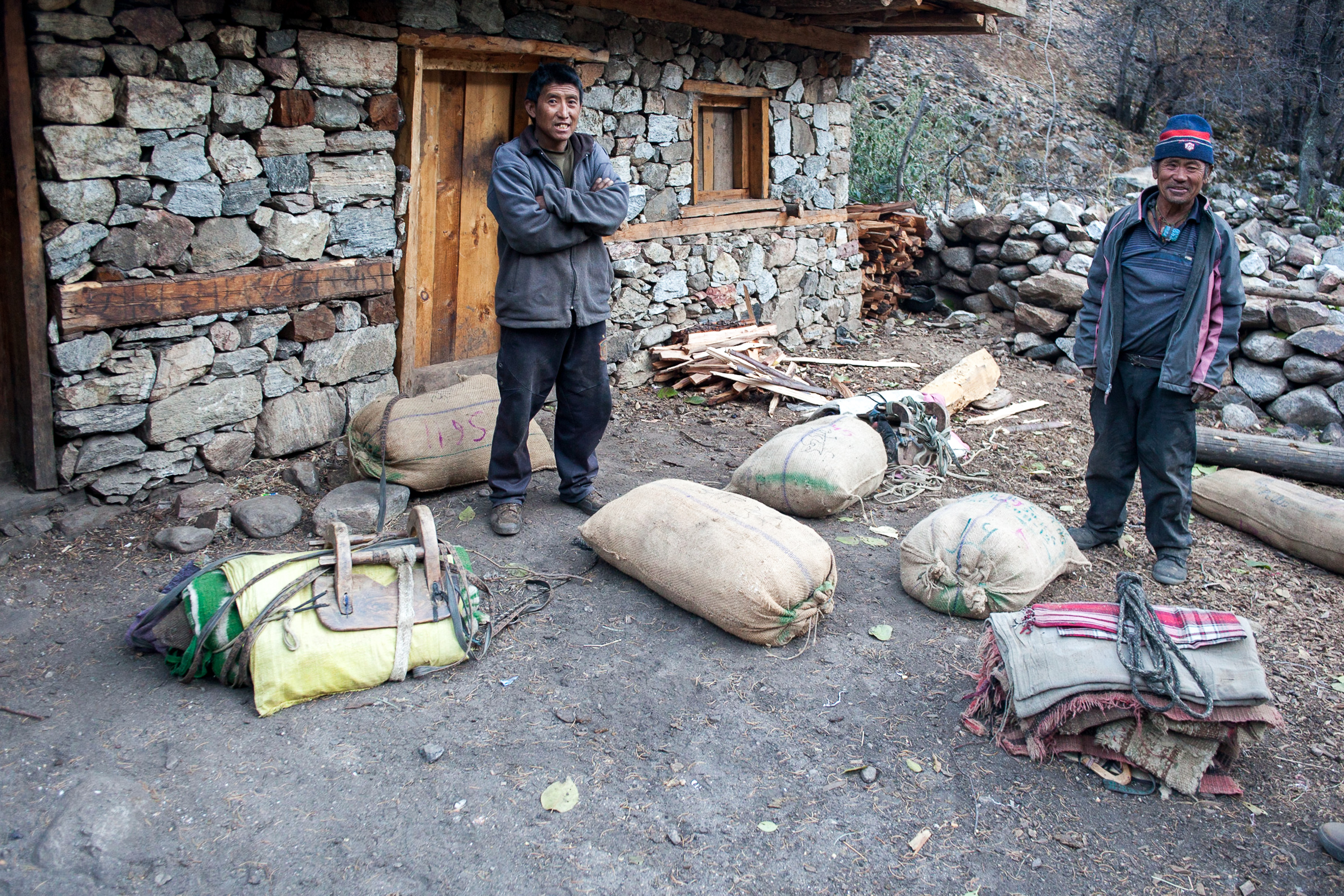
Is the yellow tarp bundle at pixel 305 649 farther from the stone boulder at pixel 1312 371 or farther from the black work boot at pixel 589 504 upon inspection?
the stone boulder at pixel 1312 371

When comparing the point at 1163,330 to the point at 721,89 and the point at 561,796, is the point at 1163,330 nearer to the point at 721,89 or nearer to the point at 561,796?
the point at 561,796

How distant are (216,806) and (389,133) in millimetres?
3827

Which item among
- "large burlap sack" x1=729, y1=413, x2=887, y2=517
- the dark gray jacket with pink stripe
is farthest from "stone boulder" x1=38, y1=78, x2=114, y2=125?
the dark gray jacket with pink stripe

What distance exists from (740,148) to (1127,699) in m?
6.32

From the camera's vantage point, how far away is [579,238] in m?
4.26

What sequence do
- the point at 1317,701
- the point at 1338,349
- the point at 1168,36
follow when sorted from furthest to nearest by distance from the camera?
the point at 1168,36 < the point at 1338,349 < the point at 1317,701

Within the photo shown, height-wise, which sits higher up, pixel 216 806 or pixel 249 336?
pixel 249 336

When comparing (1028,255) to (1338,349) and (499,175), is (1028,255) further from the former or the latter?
(499,175)

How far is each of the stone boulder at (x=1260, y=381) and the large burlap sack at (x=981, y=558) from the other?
454 cm

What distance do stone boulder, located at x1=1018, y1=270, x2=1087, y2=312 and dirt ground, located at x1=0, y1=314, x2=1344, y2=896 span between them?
5.23 meters

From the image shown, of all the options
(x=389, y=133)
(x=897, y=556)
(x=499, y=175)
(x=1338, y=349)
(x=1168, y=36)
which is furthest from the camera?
(x=1168, y=36)

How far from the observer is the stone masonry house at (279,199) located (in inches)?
162

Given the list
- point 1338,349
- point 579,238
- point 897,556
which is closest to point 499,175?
point 579,238

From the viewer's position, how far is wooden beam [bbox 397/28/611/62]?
5180mm
